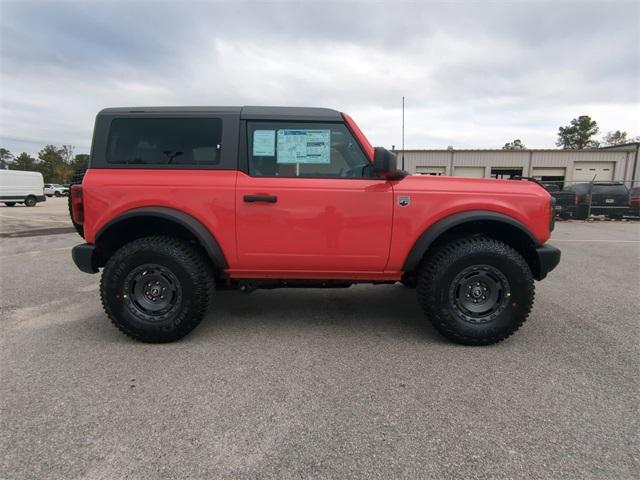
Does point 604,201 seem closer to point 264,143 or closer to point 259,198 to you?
point 264,143

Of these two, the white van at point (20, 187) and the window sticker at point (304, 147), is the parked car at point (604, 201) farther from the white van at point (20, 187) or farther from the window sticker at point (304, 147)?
the white van at point (20, 187)

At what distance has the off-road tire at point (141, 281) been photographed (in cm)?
304

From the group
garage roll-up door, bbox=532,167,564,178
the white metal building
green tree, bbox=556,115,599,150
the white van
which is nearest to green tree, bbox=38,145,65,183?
the white van

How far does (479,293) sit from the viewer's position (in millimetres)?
3158

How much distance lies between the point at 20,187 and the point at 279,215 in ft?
84.1

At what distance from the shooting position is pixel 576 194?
50.2ft

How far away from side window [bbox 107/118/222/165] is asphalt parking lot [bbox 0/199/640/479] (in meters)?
1.59

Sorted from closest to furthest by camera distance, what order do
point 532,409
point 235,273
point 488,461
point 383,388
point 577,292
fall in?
point 488,461, point 532,409, point 383,388, point 235,273, point 577,292

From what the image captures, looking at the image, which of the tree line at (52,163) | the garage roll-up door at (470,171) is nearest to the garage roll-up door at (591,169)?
the garage roll-up door at (470,171)

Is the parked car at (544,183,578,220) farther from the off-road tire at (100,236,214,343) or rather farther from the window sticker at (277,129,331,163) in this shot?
the off-road tire at (100,236,214,343)

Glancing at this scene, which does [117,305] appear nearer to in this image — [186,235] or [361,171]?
[186,235]

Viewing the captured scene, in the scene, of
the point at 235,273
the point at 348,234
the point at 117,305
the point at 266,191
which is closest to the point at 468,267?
the point at 348,234

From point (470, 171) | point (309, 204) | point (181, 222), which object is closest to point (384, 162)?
point (309, 204)

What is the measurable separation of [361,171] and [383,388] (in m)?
1.70
